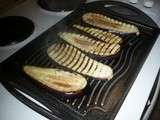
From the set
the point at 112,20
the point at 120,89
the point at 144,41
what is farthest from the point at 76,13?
the point at 120,89

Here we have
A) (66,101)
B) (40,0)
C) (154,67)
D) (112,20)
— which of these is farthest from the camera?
(40,0)

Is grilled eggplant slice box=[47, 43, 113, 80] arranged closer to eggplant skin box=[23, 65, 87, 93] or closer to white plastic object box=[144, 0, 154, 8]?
eggplant skin box=[23, 65, 87, 93]

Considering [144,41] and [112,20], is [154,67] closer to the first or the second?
[144,41]

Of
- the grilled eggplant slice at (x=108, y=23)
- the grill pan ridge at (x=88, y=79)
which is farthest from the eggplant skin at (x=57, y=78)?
the grilled eggplant slice at (x=108, y=23)

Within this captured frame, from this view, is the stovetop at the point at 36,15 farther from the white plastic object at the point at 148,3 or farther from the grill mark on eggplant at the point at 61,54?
the white plastic object at the point at 148,3

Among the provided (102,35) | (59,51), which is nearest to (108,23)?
(102,35)

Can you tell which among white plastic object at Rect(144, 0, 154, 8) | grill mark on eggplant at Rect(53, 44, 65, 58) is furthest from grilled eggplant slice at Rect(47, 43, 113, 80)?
white plastic object at Rect(144, 0, 154, 8)
